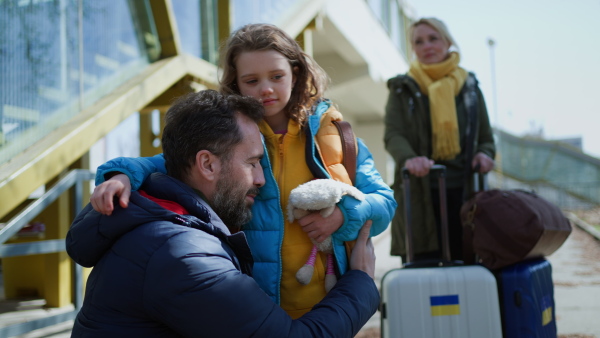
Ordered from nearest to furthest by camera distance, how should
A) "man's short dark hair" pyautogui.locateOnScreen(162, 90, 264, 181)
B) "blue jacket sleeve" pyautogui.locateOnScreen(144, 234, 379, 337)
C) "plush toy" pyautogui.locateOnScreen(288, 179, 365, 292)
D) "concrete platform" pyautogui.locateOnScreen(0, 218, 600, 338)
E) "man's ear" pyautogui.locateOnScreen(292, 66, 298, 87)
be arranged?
"blue jacket sleeve" pyautogui.locateOnScreen(144, 234, 379, 337)
"man's short dark hair" pyautogui.locateOnScreen(162, 90, 264, 181)
"plush toy" pyautogui.locateOnScreen(288, 179, 365, 292)
"man's ear" pyautogui.locateOnScreen(292, 66, 298, 87)
"concrete platform" pyautogui.locateOnScreen(0, 218, 600, 338)

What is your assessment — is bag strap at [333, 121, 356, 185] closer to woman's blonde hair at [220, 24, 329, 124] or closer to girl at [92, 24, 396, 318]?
girl at [92, 24, 396, 318]

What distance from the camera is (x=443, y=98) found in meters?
3.39

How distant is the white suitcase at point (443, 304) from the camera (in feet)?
8.86

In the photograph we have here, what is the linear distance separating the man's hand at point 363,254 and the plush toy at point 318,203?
0.29ft

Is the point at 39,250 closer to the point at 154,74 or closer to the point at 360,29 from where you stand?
the point at 154,74

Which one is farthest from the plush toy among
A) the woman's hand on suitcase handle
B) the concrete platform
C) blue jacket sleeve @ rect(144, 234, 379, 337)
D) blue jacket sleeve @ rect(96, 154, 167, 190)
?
the concrete platform

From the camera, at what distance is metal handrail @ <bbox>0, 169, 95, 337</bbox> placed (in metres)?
3.71

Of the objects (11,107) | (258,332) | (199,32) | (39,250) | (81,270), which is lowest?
(81,270)

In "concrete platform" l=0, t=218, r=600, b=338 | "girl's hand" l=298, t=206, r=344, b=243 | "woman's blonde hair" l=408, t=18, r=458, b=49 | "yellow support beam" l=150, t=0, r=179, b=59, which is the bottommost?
"concrete platform" l=0, t=218, r=600, b=338

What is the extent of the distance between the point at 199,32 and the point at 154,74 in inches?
55.6

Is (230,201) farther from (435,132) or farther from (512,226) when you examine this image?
(435,132)

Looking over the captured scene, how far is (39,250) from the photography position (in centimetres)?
421

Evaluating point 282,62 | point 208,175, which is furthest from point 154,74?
point 208,175

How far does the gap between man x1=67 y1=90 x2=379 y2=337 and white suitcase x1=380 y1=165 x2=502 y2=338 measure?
35.6 inches
